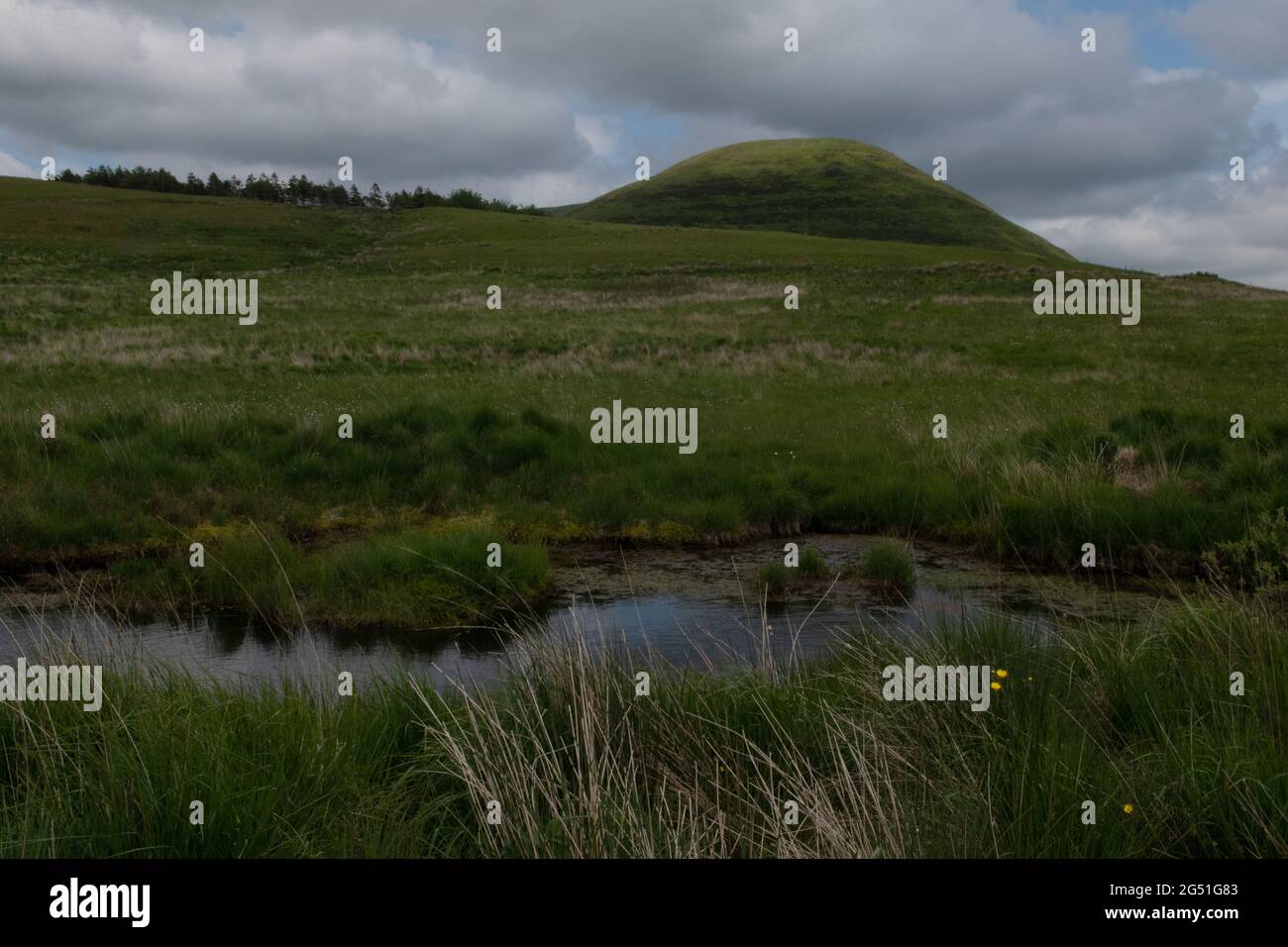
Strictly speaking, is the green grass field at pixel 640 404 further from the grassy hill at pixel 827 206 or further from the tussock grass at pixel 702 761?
the grassy hill at pixel 827 206

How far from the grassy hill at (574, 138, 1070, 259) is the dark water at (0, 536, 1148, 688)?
137 meters

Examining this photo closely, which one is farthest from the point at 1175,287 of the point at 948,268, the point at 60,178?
the point at 60,178

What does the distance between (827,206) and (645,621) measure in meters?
163

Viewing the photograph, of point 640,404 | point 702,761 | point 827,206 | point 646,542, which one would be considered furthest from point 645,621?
point 827,206

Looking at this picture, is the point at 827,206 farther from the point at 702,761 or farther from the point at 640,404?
the point at 702,761

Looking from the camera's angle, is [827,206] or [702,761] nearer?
[702,761]

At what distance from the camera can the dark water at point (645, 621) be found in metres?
9.34

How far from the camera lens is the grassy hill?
496 ft

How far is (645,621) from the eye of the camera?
11.0 m

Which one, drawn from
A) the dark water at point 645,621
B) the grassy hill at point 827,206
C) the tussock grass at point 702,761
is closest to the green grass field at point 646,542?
the tussock grass at point 702,761

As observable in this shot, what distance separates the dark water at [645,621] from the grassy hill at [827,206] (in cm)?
13697

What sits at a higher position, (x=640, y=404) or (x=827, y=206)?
(x=827, y=206)
